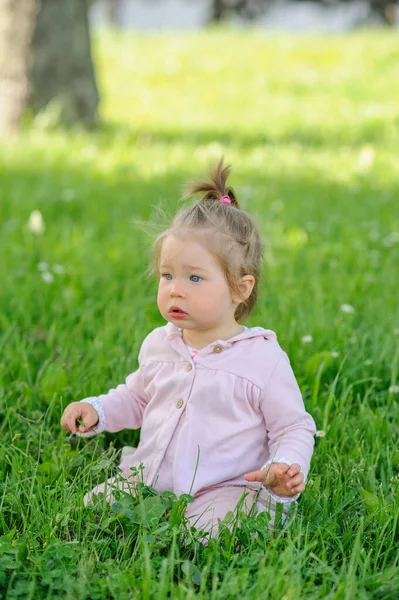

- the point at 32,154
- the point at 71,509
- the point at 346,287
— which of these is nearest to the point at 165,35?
the point at 32,154

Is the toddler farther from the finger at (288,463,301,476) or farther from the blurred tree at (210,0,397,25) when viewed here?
the blurred tree at (210,0,397,25)

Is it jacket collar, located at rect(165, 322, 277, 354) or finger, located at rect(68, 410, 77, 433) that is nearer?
jacket collar, located at rect(165, 322, 277, 354)

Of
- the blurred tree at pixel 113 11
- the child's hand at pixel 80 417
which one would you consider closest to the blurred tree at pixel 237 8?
the blurred tree at pixel 113 11

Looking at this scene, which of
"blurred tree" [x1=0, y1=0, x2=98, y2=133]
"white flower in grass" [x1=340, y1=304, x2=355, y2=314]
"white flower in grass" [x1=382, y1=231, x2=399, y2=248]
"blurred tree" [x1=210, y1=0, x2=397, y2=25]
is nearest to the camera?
"white flower in grass" [x1=340, y1=304, x2=355, y2=314]

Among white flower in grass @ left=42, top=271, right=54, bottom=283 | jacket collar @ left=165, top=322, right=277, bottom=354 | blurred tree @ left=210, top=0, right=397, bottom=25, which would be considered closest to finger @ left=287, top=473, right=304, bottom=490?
jacket collar @ left=165, top=322, right=277, bottom=354

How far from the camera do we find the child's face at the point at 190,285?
7.29ft

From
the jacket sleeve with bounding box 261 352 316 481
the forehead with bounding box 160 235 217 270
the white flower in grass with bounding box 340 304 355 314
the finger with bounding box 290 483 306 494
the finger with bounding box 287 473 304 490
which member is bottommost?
the white flower in grass with bounding box 340 304 355 314

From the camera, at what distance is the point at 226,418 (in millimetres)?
2268

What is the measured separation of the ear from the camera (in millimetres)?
2289

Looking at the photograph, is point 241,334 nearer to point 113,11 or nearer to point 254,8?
point 254,8

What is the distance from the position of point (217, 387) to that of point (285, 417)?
20cm

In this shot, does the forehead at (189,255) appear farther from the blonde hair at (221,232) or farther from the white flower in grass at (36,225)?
the white flower in grass at (36,225)

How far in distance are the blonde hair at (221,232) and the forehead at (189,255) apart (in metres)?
0.01

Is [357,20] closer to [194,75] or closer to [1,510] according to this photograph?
[194,75]
